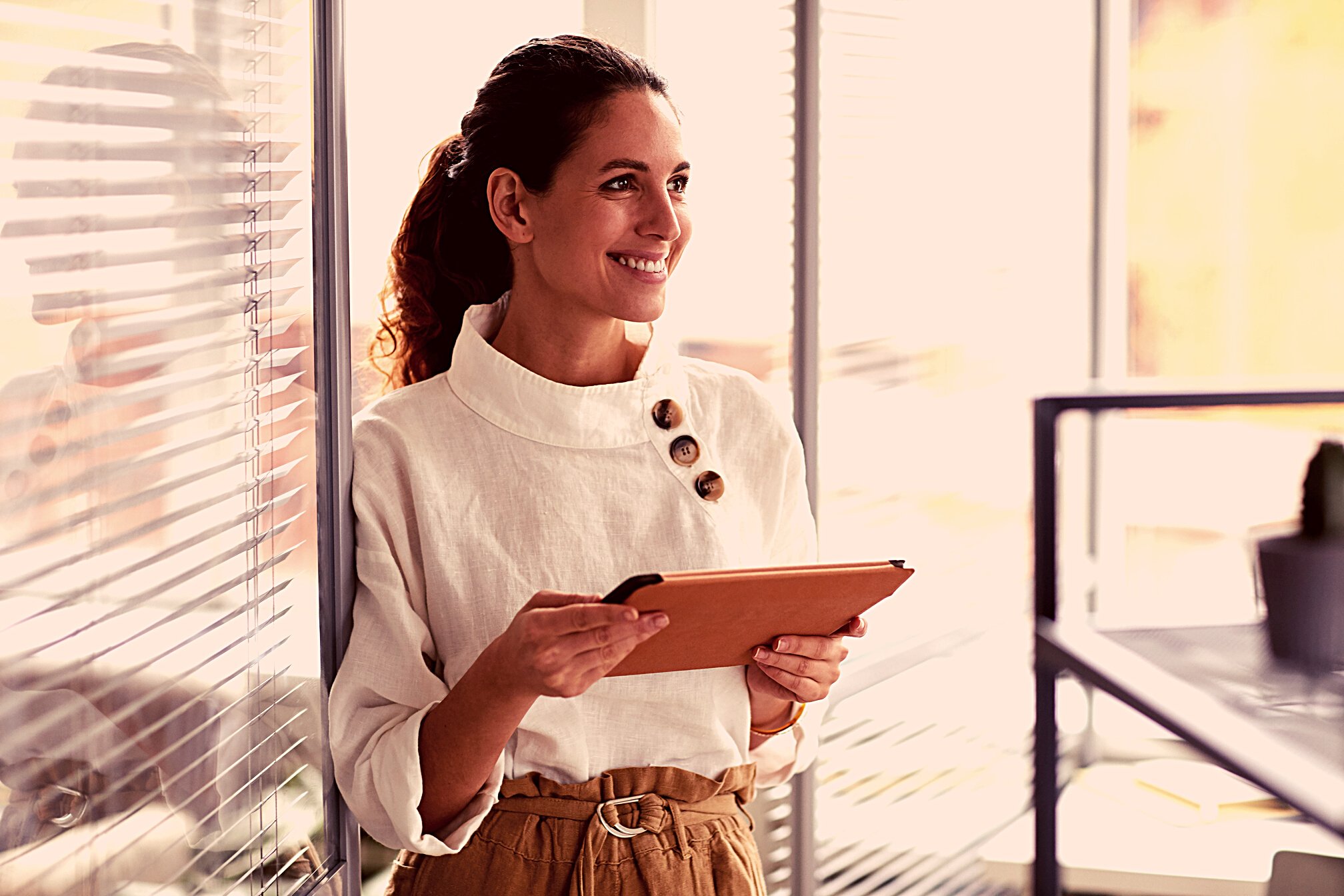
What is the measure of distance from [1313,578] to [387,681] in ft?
2.86

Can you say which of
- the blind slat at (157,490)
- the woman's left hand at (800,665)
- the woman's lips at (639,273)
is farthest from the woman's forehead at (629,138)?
the woman's left hand at (800,665)

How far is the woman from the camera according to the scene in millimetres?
1337

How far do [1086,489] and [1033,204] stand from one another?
804 mm

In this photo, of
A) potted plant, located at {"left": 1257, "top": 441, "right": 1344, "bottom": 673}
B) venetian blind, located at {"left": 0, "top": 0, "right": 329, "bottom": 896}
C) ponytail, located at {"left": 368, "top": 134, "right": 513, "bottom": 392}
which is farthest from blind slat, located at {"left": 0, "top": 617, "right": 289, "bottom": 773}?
potted plant, located at {"left": 1257, "top": 441, "right": 1344, "bottom": 673}

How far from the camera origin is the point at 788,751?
1583mm

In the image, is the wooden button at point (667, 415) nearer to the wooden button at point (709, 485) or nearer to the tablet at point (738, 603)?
the wooden button at point (709, 485)

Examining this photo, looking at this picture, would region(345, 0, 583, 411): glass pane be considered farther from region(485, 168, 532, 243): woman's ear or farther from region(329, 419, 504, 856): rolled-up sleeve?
region(329, 419, 504, 856): rolled-up sleeve

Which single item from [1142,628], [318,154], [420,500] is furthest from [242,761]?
[1142,628]

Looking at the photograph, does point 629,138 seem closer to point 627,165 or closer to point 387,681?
point 627,165

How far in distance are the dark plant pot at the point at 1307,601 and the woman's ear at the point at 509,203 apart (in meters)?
0.87

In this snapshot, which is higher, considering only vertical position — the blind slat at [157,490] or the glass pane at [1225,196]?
the glass pane at [1225,196]

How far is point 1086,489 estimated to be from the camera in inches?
130

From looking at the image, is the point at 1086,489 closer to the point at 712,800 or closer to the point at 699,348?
the point at 699,348

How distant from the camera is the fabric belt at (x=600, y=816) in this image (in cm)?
136
